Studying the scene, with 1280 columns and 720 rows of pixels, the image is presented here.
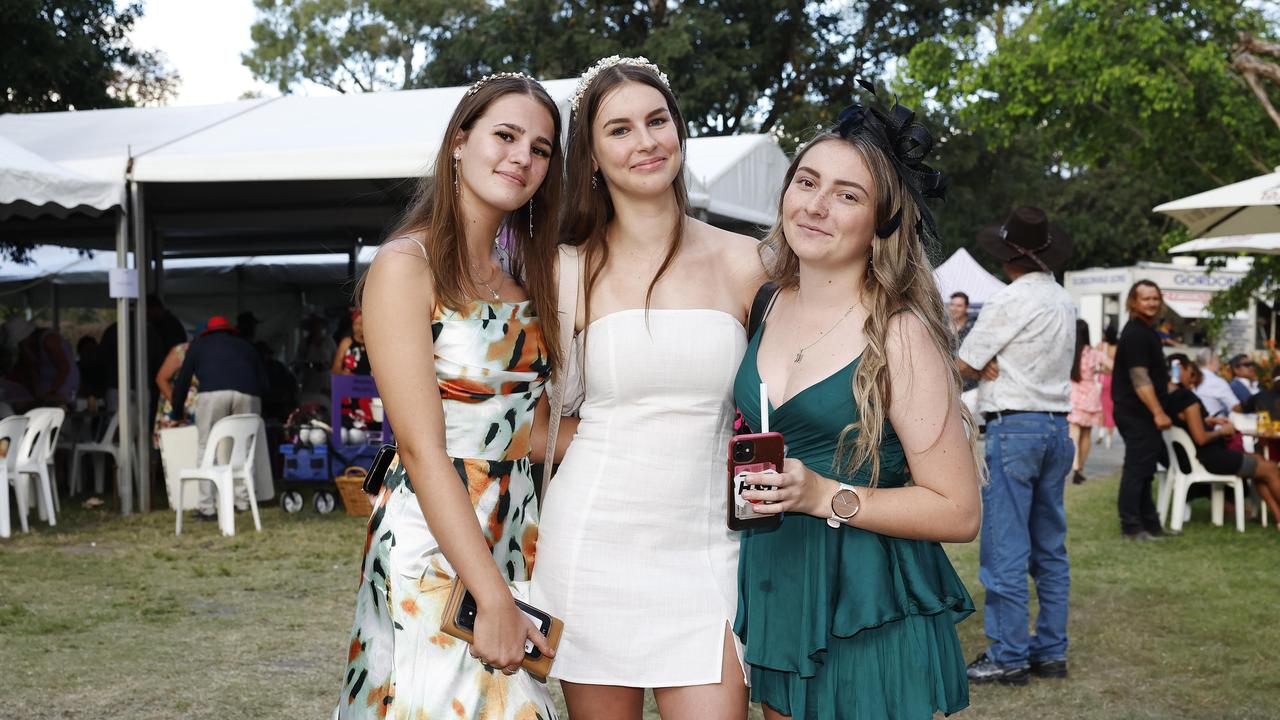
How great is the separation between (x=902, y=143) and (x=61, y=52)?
1803 cm

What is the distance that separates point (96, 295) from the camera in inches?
789

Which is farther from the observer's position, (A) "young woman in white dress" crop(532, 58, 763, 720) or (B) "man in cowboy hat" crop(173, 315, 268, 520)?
(B) "man in cowboy hat" crop(173, 315, 268, 520)

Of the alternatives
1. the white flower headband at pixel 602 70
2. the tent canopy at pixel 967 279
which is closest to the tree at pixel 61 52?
the tent canopy at pixel 967 279

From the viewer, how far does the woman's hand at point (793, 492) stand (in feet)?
6.79

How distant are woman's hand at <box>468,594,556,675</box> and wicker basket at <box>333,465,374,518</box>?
7.67 metres

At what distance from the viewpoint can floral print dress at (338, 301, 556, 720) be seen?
2258mm

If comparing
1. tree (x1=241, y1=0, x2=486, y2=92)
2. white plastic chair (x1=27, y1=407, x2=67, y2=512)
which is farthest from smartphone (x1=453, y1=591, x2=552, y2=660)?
tree (x1=241, y1=0, x2=486, y2=92)

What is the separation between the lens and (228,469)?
29.8 ft

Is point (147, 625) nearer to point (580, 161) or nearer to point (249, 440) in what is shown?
point (249, 440)

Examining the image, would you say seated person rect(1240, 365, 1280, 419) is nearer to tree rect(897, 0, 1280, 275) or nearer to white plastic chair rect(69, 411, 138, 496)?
tree rect(897, 0, 1280, 275)

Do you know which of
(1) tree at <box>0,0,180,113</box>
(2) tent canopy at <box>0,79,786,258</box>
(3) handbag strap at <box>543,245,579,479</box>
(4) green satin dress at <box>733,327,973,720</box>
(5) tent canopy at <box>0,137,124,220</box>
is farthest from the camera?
(1) tree at <box>0,0,180,113</box>

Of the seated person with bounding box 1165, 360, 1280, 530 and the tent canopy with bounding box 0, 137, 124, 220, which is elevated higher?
the tent canopy with bounding box 0, 137, 124, 220

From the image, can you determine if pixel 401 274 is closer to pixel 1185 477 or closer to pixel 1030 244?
pixel 1030 244

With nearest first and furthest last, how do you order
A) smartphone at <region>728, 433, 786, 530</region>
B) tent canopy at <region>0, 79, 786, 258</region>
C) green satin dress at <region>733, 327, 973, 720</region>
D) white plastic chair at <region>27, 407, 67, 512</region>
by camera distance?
smartphone at <region>728, 433, 786, 530</region> → green satin dress at <region>733, 327, 973, 720</region> → tent canopy at <region>0, 79, 786, 258</region> → white plastic chair at <region>27, 407, 67, 512</region>
